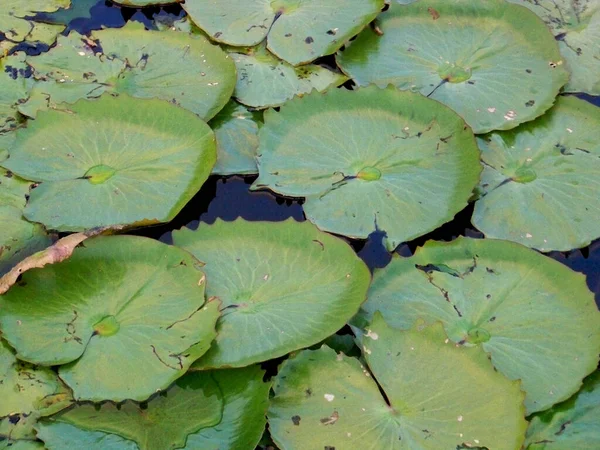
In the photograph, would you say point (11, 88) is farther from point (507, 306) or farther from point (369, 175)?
point (507, 306)

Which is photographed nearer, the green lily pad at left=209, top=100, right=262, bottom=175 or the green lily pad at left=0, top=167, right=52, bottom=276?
the green lily pad at left=0, top=167, right=52, bottom=276

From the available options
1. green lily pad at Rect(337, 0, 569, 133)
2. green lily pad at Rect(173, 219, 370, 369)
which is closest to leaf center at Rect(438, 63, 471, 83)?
green lily pad at Rect(337, 0, 569, 133)

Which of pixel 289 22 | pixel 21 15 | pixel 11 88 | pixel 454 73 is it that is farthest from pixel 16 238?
pixel 454 73

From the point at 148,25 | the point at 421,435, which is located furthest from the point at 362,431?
the point at 148,25

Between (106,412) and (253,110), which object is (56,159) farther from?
(106,412)

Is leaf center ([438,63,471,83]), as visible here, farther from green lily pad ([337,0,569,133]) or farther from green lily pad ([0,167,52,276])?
green lily pad ([0,167,52,276])
